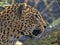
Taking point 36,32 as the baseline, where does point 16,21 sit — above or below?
above

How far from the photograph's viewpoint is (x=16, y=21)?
3516 mm

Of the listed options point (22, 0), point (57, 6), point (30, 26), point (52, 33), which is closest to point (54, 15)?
point (57, 6)

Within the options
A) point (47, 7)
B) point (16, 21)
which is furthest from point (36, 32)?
point (47, 7)

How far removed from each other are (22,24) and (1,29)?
29 centimetres

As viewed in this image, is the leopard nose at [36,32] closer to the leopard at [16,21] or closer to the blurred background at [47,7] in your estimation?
the leopard at [16,21]

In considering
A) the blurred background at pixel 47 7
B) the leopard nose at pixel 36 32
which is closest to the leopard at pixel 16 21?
the leopard nose at pixel 36 32

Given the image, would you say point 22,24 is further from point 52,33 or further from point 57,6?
point 57,6

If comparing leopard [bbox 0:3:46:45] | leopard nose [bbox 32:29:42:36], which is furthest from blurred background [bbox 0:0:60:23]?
leopard [bbox 0:3:46:45]

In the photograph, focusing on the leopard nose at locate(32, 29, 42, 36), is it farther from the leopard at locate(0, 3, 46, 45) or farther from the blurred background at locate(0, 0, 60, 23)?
the blurred background at locate(0, 0, 60, 23)

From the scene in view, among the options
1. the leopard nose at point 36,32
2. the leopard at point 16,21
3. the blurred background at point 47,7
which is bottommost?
the blurred background at point 47,7

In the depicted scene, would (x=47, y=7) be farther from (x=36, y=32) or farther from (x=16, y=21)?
(x=16, y=21)

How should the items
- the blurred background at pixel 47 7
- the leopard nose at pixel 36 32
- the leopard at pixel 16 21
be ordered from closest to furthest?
the leopard at pixel 16 21 → the leopard nose at pixel 36 32 → the blurred background at pixel 47 7

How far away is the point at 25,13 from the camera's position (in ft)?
11.6

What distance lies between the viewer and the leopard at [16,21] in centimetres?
351
